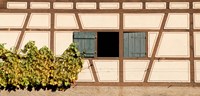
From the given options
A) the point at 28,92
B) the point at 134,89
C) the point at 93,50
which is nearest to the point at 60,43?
the point at 93,50

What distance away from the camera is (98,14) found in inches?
511

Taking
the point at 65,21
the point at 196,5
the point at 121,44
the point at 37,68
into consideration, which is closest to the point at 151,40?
the point at 121,44

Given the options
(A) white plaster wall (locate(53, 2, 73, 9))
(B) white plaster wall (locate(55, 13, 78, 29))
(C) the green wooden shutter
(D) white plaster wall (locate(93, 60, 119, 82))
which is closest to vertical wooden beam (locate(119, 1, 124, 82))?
(D) white plaster wall (locate(93, 60, 119, 82))

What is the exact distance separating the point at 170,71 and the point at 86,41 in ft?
10.2

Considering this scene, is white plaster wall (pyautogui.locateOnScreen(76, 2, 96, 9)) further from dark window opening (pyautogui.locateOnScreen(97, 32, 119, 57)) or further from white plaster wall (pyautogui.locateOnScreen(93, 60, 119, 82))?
white plaster wall (pyautogui.locateOnScreen(93, 60, 119, 82))

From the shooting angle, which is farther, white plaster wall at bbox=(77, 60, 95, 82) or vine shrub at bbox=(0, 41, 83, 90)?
white plaster wall at bbox=(77, 60, 95, 82)

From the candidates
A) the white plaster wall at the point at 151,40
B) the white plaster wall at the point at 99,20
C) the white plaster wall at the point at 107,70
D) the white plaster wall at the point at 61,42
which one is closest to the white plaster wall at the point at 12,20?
the white plaster wall at the point at 61,42

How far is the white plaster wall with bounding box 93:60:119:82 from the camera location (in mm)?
12836

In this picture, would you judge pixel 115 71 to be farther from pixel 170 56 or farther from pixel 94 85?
pixel 170 56

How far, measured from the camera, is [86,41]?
42.5 feet

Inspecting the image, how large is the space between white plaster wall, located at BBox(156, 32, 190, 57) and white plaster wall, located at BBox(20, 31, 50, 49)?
3.93m

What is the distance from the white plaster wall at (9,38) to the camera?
1289 centimetres

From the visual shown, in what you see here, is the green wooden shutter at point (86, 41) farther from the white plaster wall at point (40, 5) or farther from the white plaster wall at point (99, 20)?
the white plaster wall at point (40, 5)

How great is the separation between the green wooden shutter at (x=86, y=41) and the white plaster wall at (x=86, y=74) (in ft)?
1.16
